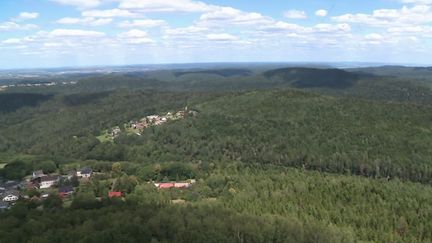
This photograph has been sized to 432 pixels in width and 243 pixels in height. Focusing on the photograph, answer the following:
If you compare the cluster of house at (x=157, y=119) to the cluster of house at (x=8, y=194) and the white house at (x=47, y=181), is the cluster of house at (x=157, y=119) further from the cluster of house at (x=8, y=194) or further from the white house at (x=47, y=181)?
the cluster of house at (x=8, y=194)

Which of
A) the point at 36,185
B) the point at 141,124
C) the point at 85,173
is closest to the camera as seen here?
the point at 36,185

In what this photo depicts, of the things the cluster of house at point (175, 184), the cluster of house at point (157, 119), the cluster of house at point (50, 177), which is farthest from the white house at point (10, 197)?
the cluster of house at point (157, 119)

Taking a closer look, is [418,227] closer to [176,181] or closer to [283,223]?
[283,223]

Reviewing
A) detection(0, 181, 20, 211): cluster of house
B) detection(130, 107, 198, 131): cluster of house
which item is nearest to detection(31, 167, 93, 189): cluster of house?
detection(0, 181, 20, 211): cluster of house

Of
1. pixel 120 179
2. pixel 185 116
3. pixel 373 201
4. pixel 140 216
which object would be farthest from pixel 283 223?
pixel 185 116

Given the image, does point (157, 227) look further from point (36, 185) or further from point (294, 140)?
point (294, 140)

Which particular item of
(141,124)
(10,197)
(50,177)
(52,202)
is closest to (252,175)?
(50,177)
